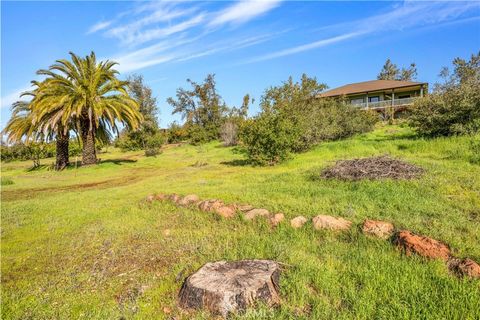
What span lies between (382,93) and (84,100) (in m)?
32.1

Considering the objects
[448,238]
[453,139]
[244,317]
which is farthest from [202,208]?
[453,139]

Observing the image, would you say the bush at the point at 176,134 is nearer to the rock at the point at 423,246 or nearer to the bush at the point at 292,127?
the bush at the point at 292,127

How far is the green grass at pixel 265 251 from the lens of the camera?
2.85 meters

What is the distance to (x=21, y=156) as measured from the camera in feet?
117

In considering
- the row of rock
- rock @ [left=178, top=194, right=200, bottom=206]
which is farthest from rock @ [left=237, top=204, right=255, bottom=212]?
rock @ [left=178, top=194, right=200, bottom=206]

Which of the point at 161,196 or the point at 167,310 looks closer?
the point at 167,310

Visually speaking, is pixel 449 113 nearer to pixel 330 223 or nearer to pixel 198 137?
pixel 330 223

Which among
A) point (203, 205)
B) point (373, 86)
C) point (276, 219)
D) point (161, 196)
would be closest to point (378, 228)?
point (276, 219)

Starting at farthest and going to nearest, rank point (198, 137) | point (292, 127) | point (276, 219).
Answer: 1. point (198, 137)
2. point (292, 127)
3. point (276, 219)

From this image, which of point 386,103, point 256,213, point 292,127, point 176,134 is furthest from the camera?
point 176,134

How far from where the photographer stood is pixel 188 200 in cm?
690

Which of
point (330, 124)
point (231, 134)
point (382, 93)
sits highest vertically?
point (382, 93)

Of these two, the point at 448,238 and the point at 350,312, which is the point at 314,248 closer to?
the point at 350,312

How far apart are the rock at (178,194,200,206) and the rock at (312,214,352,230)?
3077 millimetres
